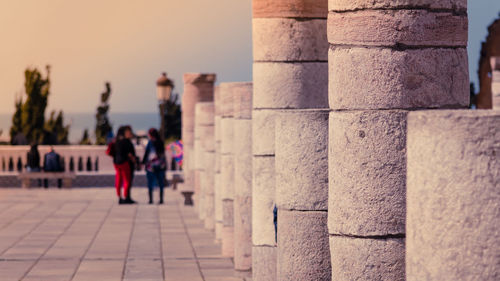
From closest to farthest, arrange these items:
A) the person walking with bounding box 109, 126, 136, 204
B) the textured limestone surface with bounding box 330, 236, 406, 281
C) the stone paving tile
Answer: the textured limestone surface with bounding box 330, 236, 406, 281 → the stone paving tile → the person walking with bounding box 109, 126, 136, 204

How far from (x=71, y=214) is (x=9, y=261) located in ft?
23.6

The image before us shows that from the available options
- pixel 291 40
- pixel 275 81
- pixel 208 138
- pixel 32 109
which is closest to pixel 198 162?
pixel 208 138

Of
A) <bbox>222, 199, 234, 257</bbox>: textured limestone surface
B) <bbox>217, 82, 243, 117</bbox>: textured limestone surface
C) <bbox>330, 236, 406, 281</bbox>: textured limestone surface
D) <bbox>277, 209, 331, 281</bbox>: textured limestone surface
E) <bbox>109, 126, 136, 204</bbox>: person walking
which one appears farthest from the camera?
<bbox>109, 126, 136, 204</bbox>: person walking

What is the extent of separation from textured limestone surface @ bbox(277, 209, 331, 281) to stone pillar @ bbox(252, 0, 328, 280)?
81.7 inches

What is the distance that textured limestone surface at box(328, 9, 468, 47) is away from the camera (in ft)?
21.1

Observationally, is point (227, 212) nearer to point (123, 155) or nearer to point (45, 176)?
point (123, 155)

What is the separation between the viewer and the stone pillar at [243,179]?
38.5 feet

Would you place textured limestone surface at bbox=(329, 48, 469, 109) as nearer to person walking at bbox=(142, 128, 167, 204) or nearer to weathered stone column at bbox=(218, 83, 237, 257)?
weathered stone column at bbox=(218, 83, 237, 257)

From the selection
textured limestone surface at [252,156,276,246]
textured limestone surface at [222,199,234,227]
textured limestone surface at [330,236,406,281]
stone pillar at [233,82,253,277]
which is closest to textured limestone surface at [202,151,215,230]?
textured limestone surface at [222,199,234,227]

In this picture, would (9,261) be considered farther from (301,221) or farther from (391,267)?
(391,267)

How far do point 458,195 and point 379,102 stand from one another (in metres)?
1.77

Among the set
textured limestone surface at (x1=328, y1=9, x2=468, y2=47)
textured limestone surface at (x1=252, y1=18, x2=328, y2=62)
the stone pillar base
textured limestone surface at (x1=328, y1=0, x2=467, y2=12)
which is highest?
textured limestone surface at (x1=252, y1=18, x2=328, y2=62)

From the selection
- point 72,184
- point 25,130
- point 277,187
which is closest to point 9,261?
point 277,187

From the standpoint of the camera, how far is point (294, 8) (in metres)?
10.5
